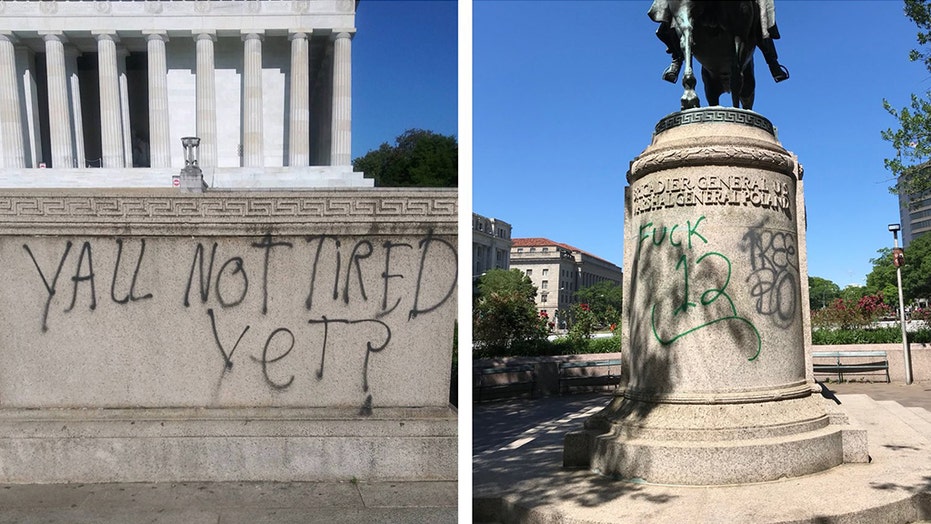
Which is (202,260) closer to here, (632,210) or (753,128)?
(632,210)

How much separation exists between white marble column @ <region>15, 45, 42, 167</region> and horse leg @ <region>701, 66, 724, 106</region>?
5395cm

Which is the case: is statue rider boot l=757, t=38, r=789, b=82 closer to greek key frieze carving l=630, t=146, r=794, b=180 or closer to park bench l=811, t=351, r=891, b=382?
greek key frieze carving l=630, t=146, r=794, b=180

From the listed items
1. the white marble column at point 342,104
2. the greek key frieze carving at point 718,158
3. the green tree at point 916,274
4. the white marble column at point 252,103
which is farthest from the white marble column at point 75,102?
the green tree at point 916,274

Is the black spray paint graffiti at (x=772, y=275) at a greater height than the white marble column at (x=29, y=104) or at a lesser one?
lesser

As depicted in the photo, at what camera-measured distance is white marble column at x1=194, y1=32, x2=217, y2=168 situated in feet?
166

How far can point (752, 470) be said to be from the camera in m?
6.27

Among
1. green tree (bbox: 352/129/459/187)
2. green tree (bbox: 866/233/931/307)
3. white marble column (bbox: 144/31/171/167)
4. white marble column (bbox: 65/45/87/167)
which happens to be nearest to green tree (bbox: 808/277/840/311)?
green tree (bbox: 866/233/931/307)

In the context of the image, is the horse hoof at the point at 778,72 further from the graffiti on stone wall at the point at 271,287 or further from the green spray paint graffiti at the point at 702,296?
the graffiti on stone wall at the point at 271,287

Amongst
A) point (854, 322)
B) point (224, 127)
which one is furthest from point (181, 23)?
point (854, 322)

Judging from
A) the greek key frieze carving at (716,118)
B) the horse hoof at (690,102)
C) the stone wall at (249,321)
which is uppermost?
the horse hoof at (690,102)

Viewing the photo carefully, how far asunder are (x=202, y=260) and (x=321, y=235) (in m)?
1.15

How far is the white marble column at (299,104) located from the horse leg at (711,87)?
1735 inches

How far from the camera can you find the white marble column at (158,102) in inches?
1997

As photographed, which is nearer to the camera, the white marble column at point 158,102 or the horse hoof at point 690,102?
the horse hoof at point 690,102
